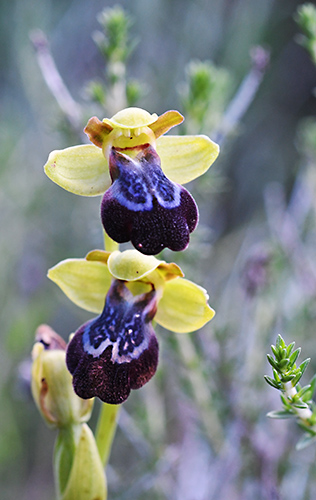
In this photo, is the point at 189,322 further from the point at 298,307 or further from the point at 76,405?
the point at 298,307

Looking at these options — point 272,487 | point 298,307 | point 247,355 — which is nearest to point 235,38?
point 298,307

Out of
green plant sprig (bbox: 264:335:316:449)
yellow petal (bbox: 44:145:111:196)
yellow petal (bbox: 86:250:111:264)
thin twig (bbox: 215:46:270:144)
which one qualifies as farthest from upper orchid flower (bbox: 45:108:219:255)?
thin twig (bbox: 215:46:270:144)

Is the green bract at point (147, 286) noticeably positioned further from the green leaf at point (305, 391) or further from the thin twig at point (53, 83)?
the thin twig at point (53, 83)

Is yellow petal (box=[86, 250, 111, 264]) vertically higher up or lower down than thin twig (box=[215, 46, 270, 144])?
lower down

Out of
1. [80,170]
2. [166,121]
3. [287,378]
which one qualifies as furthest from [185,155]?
[287,378]

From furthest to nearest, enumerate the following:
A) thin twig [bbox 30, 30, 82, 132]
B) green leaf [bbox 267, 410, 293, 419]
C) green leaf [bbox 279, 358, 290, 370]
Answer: thin twig [bbox 30, 30, 82, 132] → green leaf [bbox 267, 410, 293, 419] → green leaf [bbox 279, 358, 290, 370]

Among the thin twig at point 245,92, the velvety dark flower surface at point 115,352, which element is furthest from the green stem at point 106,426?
the thin twig at point 245,92

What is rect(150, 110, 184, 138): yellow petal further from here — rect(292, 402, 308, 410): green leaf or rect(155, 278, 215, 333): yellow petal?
rect(292, 402, 308, 410): green leaf

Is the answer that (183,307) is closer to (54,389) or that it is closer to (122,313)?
(122,313)
